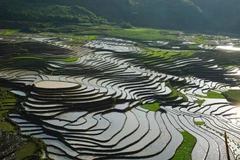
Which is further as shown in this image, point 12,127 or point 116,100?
point 116,100

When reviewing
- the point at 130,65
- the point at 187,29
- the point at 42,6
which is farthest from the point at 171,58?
the point at 187,29

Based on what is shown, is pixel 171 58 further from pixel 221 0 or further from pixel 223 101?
pixel 221 0

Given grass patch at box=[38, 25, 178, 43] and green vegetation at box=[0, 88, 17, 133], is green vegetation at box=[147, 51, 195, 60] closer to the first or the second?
grass patch at box=[38, 25, 178, 43]

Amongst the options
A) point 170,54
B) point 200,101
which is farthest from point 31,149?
point 170,54

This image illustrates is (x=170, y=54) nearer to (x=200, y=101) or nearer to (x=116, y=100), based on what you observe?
(x=200, y=101)

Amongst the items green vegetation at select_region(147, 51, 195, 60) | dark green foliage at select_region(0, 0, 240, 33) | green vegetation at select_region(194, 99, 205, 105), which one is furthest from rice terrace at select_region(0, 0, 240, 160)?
dark green foliage at select_region(0, 0, 240, 33)

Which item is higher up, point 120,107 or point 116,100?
point 116,100

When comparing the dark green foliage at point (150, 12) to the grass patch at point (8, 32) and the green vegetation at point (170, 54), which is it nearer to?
the grass patch at point (8, 32)
